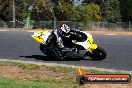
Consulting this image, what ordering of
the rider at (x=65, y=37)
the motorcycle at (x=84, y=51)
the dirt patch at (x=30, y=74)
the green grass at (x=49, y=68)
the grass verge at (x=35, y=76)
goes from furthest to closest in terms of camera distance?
the rider at (x=65, y=37) < the motorcycle at (x=84, y=51) < the green grass at (x=49, y=68) < the dirt patch at (x=30, y=74) < the grass verge at (x=35, y=76)

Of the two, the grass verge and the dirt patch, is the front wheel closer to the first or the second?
the grass verge

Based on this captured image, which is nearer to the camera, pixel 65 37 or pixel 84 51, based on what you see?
pixel 84 51

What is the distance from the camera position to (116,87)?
30.6ft

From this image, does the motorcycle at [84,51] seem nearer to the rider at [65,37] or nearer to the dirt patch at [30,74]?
the rider at [65,37]

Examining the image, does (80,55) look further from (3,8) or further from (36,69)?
(3,8)

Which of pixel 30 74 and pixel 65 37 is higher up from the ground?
pixel 65 37

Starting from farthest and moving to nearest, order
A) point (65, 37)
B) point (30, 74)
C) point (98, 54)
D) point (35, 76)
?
point (65, 37) → point (98, 54) → point (30, 74) → point (35, 76)

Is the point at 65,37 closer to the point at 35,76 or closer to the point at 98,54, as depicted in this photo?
the point at 98,54

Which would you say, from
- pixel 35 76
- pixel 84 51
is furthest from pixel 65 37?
pixel 35 76

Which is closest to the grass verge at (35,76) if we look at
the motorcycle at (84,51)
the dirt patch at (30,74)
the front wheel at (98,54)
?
the dirt patch at (30,74)

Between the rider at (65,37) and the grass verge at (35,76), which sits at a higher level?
the rider at (65,37)

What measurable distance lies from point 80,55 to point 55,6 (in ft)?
168

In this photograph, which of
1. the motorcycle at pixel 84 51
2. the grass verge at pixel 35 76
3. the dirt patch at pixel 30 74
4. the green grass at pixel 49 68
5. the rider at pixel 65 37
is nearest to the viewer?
the grass verge at pixel 35 76

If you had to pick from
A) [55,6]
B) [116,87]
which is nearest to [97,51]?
[116,87]
